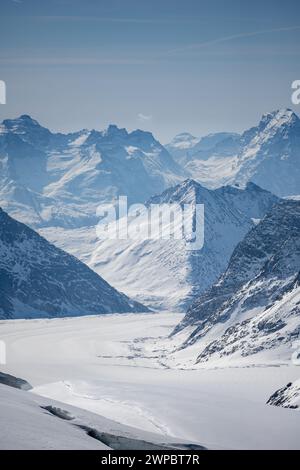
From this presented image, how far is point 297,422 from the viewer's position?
2650 inches

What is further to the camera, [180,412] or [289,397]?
[289,397]

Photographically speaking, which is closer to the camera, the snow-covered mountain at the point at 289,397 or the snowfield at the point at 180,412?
the snowfield at the point at 180,412

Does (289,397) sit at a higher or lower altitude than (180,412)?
higher

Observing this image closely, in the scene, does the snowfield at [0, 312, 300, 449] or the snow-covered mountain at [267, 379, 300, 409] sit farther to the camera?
the snow-covered mountain at [267, 379, 300, 409]

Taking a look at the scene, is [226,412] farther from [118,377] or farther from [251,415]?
[118,377]

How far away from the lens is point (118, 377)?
554ft

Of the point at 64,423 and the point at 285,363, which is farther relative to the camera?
the point at 285,363

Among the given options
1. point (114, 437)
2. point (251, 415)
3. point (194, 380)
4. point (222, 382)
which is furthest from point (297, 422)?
point (194, 380)
